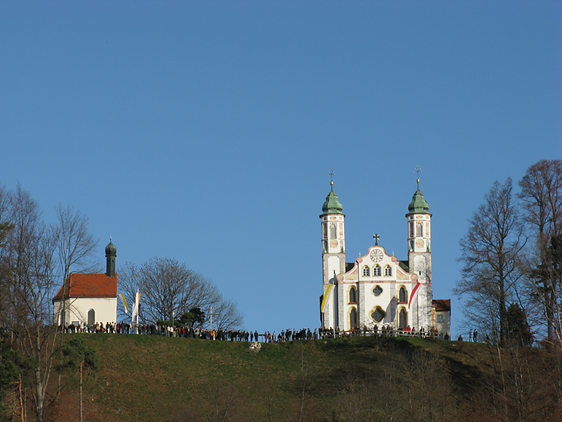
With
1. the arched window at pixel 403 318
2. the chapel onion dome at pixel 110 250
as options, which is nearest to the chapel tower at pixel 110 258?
the chapel onion dome at pixel 110 250

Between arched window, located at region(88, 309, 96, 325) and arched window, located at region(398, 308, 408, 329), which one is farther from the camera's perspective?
arched window, located at region(398, 308, 408, 329)

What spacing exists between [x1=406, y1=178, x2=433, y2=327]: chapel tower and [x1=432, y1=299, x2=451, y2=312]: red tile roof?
3342 millimetres

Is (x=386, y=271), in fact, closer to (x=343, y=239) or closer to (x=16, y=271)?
(x=343, y=239)

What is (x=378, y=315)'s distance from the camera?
2874 inches

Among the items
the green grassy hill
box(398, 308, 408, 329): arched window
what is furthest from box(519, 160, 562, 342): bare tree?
box(398, 308, 408, 329): arched window

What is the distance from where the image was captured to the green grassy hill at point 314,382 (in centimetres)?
4253

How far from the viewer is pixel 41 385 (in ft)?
116

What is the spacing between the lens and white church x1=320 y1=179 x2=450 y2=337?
239 feet

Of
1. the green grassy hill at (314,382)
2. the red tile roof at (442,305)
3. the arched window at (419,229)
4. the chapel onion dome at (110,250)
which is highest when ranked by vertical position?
the arched window at (419,229)

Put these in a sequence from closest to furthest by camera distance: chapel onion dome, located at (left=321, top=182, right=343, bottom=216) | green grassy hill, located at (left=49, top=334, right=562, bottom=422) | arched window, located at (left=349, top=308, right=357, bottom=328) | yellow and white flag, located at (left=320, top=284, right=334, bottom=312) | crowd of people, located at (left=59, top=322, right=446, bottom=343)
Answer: green grassy hill, located at (left=49, top=334, right=562, bottom=422), crowd of people, located at (left=59, top=322, right=446, bottom=343), arched window, located at (left=349, top=308, right=357, bottom=328), yellow and white flag, located at (left=320, top=284, right=334, bottom=312), chapel onion dome, located at (left=321, top=182, right=343, bottom=216)

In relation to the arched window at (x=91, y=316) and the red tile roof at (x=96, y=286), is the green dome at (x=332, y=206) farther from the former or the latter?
the arched window at (x=91, y=316)

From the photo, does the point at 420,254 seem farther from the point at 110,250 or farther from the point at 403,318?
the point at 110,250

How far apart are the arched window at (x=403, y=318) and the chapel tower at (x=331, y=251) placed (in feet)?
17.1

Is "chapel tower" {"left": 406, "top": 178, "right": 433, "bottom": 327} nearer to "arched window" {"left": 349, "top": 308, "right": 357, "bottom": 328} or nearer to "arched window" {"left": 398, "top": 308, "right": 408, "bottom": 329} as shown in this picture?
"arched window" {"left": 398, "top": 308, "right": 408, "bottom": 329}
